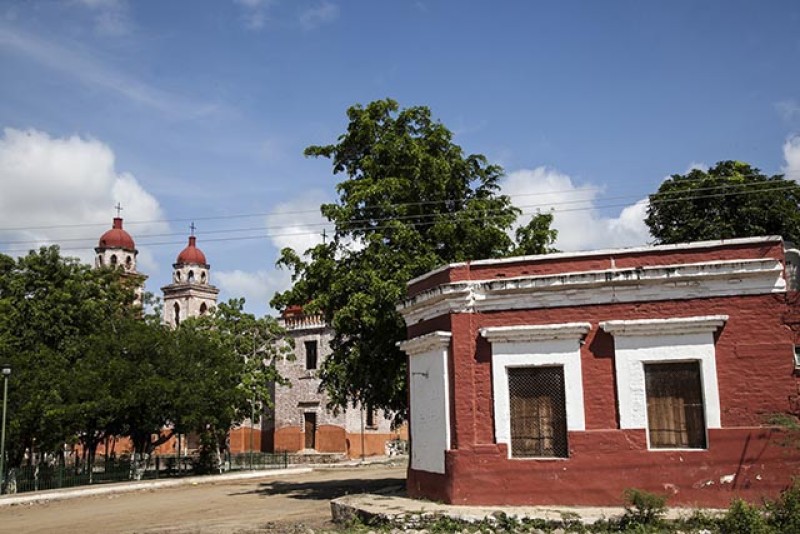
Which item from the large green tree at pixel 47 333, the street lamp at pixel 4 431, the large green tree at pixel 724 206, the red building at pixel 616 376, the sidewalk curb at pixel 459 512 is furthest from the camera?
the large green tree at pixel 724 206

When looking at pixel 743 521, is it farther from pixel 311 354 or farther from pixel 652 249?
pixel 311 354

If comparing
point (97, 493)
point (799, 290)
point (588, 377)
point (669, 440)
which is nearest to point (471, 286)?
point (588, 377)

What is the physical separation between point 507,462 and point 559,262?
3.70 m

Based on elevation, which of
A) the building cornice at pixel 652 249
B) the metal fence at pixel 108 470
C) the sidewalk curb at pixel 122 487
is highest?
the building cornice at pixel 652 249

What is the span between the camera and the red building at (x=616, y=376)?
12.5 meters

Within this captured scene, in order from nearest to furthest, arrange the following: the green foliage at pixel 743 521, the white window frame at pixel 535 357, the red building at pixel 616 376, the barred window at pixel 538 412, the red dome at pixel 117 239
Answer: the green foliage at pixel 743 521 → the red building at pixel 616 376 → the white window frame at pixel 535 357 → the barred window at pixel 538 412 → the red dome at pixel 117 239

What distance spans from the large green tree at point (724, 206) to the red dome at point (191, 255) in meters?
37.5

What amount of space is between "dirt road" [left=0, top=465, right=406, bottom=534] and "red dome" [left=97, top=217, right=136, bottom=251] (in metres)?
→ 30.4

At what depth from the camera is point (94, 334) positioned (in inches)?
1147

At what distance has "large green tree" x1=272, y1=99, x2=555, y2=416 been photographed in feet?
62.6

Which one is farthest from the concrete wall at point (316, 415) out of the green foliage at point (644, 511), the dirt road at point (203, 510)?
the green foliage at point (644, 511)

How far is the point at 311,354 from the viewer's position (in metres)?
40.7

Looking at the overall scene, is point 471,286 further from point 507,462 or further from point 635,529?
point 635,529

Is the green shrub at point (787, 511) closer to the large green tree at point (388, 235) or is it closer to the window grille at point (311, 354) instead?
the large green tree at point (388, 235)
